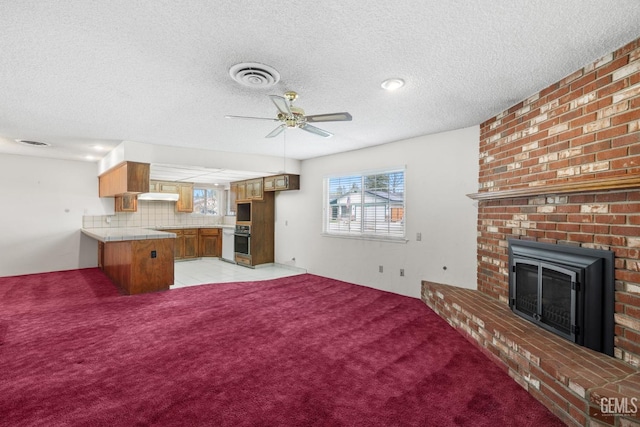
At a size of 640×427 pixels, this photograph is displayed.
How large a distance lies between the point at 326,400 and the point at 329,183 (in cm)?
436

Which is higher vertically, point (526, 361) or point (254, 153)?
point (254, 153)

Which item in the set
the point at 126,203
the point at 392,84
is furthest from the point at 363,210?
the point at 126,203

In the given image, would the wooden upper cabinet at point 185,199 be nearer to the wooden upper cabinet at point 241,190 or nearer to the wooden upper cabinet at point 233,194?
the wooden upper cabinet at point 233,194

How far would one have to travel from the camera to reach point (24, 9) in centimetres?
169

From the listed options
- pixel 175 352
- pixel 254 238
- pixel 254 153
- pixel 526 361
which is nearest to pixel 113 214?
pixel 254 238

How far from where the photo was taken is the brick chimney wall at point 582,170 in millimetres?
1974

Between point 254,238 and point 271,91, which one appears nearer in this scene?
point 271,91

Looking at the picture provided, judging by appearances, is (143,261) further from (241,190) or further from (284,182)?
(241,190)

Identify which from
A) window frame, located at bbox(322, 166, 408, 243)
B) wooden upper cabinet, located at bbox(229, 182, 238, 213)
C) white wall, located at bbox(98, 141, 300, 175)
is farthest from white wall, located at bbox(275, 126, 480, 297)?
wooden upper cabinet, located at bbox(229, 182, 238, 213)

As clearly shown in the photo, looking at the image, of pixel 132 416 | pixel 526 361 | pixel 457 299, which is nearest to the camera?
pixel 132 416

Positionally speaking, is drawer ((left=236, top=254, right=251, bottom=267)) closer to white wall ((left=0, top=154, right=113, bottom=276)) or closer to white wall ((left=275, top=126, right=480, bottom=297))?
white wall ((left=275, top=126, right=480, bottom=297))

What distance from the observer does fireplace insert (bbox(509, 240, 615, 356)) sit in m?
2.12

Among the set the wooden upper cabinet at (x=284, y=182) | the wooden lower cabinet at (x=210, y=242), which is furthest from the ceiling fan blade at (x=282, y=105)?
the wooden lower cabinet at (x=210, y=242)

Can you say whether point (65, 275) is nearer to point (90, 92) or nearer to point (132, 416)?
point (90, 92)
